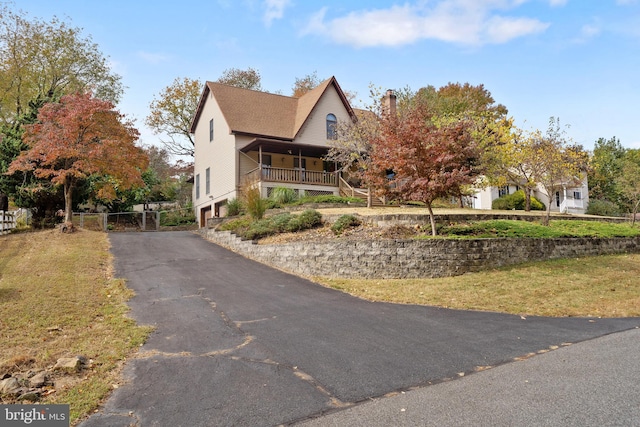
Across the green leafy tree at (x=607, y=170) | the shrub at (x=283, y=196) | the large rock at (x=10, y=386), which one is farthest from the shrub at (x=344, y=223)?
the green leafy tree at (x=607, y=170)

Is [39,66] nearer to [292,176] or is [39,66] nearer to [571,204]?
[292,176]


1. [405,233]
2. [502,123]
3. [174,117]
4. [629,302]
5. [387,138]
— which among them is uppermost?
[174,117]

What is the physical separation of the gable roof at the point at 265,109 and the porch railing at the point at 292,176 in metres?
2.49

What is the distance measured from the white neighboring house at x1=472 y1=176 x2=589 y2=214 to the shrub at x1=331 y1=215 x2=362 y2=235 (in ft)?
70.9

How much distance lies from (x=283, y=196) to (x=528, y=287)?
46.0 feet

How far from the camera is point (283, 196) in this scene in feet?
74.0

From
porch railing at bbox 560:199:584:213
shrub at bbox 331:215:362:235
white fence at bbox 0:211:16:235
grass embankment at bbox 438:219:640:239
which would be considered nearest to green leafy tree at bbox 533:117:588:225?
grass embankment at bbox 438:219:640:239

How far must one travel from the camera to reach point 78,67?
97.3ft

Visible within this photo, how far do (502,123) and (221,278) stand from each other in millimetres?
18329

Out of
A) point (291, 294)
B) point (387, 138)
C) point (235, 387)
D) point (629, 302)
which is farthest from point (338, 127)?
point (235, 387)

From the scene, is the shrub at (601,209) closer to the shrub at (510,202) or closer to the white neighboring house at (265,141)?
the shrub at (510,202)

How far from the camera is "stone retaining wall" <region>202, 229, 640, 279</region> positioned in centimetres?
1243

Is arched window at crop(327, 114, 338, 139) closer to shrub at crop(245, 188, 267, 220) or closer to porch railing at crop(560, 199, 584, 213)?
shrub at crop(245, 188, 267, 220)

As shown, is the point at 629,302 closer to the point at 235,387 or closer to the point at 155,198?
the point at 235,387
